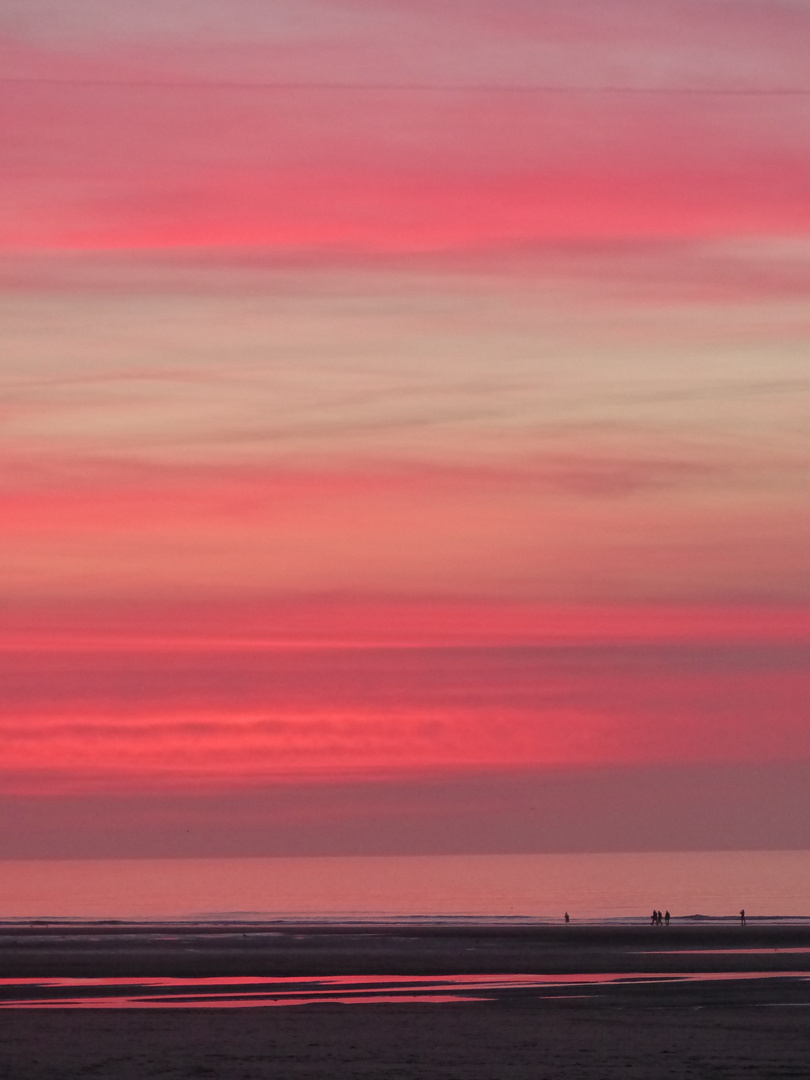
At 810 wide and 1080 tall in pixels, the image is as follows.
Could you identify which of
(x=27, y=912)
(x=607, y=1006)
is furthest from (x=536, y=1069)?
(x=27, y=912)

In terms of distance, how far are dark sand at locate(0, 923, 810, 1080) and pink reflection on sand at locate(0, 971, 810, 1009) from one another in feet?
3.29

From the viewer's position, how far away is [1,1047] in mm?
34312

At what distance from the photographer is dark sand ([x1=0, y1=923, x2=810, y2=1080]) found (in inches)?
1221

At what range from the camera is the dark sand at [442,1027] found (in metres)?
31.0

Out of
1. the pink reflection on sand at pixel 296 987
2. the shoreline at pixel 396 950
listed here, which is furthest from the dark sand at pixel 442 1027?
the pink reflection on sand at pixel 296 987

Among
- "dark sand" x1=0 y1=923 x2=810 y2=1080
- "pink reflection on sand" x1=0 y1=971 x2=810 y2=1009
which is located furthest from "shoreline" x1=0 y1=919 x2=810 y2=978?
"pink reflection on sand" x1=0 y1=971 x2=810 y2=1009

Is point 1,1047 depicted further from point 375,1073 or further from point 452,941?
point 452,941

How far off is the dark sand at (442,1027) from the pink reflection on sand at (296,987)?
1002 mm

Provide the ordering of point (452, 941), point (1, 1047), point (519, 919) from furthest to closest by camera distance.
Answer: point (519, 919), point (452, 941), point (1, 1047)

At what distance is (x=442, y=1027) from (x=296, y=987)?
45.4ft

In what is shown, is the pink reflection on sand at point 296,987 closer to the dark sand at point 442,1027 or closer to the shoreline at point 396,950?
the dark sand at point 442,1027

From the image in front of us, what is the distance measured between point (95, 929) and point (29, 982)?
4565cm

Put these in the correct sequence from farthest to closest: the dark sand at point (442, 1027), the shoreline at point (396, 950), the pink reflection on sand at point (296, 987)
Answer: the shoreline at point (396, 950), the pink reflection on sand at point (296, 987), the dark sand at point (442, 1027)

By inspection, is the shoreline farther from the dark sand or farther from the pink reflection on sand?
the pink reflection on sand
